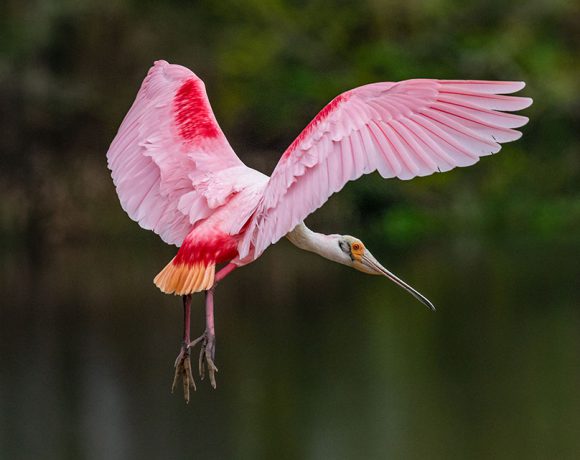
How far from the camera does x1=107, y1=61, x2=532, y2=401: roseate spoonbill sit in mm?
5160

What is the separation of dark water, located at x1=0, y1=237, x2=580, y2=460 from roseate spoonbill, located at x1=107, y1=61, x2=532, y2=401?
372 inches

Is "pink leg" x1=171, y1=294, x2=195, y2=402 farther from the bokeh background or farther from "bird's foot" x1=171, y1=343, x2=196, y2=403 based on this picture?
the bokeh background

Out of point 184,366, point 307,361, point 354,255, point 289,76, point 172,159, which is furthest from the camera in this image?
point 289,76

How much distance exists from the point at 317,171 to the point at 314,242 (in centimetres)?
50

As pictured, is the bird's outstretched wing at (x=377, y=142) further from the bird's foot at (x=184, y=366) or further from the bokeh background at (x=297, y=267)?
the bokeh background at (x=297, y=267)

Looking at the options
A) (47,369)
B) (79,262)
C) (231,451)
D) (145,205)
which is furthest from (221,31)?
(145,205)

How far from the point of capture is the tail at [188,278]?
5281 millimetres

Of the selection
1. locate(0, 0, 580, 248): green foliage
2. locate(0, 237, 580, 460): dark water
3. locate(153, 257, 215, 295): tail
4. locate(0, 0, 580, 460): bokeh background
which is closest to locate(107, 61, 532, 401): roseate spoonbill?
locate(153, 257, 215, 295): tail

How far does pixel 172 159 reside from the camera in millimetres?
6051

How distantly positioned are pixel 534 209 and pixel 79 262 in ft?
23.8

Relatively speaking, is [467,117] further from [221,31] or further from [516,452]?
[221,31]

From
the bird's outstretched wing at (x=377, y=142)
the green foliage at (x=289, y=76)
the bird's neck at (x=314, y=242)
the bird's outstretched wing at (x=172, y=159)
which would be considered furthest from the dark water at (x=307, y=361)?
the bird's outstretched wing at (x=377, y=142)

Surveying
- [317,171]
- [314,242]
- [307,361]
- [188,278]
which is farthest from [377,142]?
[307,361]

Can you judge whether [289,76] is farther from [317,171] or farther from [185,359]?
[185,359]
